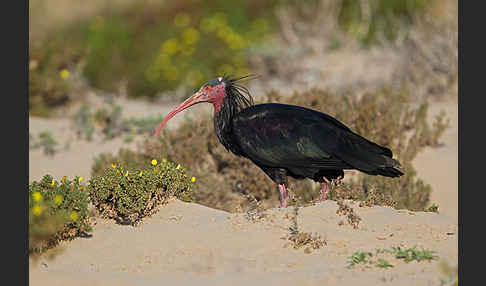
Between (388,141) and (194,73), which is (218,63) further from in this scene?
(388,141)

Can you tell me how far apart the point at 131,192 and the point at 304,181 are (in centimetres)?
346

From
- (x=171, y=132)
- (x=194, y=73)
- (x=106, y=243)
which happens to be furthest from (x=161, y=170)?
(x=194, y=73)

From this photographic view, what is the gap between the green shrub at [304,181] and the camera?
9.48 metres

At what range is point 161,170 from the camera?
24.1 ft

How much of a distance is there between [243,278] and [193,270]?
478mm

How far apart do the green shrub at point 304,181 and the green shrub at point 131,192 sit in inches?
71.0

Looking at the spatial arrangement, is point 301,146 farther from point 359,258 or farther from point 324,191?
point 359,258

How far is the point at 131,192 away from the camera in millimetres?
6969

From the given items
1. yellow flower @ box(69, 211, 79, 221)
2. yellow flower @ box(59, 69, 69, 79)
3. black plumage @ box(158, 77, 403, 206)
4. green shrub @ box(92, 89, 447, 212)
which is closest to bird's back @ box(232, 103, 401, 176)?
black plumage @ box(158, 77, 403, 206)

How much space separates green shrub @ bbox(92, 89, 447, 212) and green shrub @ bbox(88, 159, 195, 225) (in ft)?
5.92

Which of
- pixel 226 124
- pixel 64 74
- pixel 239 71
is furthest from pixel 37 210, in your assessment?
pixel 239 71

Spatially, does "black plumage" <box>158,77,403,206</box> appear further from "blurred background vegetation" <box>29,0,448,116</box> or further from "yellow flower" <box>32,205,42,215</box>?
"blurred background vegetation" <box>29,0,448,116</box>

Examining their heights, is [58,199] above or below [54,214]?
above

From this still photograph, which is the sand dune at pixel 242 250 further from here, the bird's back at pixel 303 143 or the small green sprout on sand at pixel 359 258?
the bird's back at pixel 303 143
